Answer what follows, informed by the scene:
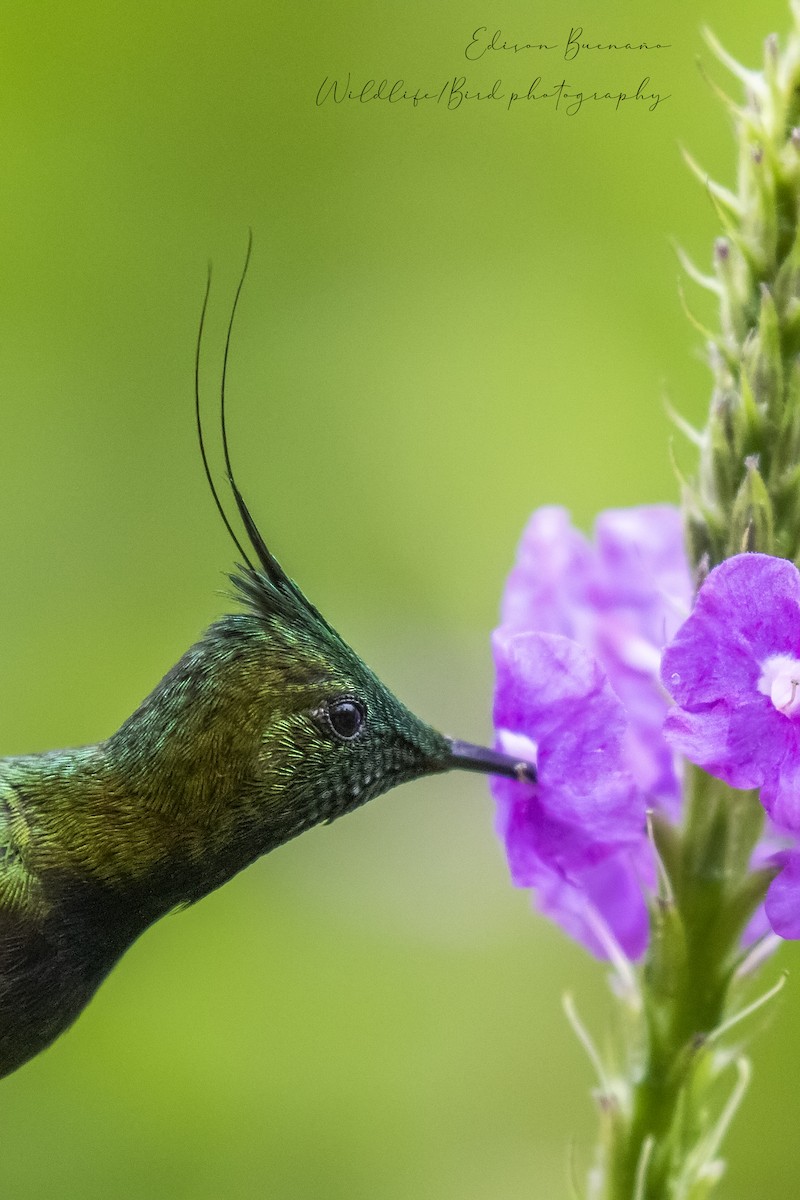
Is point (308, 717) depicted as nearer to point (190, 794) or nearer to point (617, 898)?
point (190, 794)

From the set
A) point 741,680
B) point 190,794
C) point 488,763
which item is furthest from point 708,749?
point 190,794

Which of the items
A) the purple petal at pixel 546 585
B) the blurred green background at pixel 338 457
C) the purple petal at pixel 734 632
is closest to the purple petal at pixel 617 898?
the purple petal at pixel 546 585

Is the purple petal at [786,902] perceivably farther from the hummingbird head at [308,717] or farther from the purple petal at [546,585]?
the purple petal at [546,585]

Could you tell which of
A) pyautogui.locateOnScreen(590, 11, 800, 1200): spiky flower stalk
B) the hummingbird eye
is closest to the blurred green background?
pyautogui.locateOnScreen(590, 11, 800, 1200): spiky flower stalk

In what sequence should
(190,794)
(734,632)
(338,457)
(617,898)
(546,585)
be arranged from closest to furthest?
(734,632), (190,794), (617,898), (546,585), (338,457)

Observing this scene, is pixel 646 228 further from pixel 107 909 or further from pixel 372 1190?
pixel 107 909

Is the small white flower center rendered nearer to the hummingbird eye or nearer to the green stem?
the green stem

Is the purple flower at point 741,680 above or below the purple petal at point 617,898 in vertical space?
above

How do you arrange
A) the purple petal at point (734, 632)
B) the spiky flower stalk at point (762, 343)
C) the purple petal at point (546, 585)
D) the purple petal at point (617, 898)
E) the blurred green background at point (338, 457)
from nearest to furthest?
1. the purple petal at point (734, 632)
2. the spiky flower stalk at point (762, 343)
3. the purple petal at point (617, 898)
4. the purple petal at point (546, 585)
5. the blurred green background at point (338, 457)
